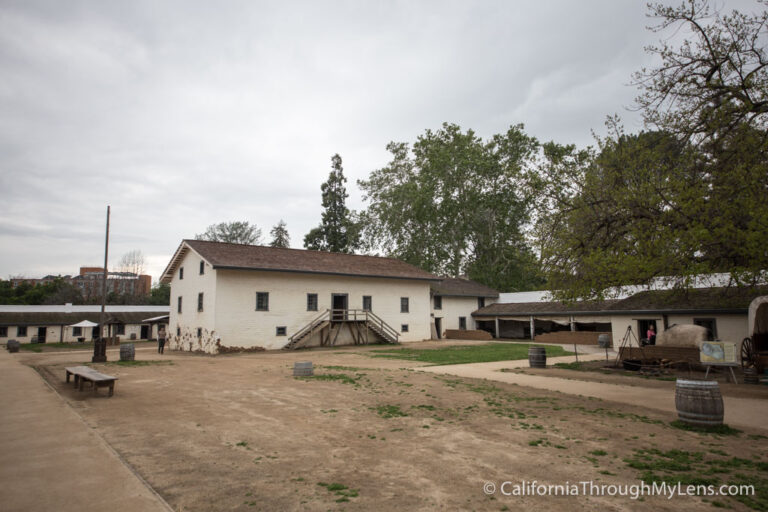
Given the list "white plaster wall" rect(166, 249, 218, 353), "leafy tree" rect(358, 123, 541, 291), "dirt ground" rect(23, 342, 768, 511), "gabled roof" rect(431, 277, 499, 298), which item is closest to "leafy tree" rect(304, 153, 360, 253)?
"leafy tree" rect(358, 123, 541, 291)

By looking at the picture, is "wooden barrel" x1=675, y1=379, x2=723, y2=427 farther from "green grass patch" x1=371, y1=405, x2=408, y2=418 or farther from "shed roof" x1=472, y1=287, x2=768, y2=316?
"shed roof" x1=472, y1=287, x2=768, y2=316


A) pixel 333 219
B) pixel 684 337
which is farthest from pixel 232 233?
pixel 684 337

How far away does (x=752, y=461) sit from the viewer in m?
6.07

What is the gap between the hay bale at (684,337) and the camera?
1697 cm

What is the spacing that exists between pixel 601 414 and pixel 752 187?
21.8 ft

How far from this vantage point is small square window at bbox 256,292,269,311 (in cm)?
2797

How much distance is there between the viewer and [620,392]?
12094 mm

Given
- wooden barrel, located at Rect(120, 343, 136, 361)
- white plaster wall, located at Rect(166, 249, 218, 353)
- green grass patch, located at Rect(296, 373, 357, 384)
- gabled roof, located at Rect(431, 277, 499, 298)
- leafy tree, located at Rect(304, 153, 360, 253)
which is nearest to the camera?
green grass patch, located at Rect(296, 373, 357, 384)

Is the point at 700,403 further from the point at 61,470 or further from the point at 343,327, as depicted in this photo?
the point at 343,327

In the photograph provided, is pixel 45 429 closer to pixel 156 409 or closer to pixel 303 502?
pixel 156 409

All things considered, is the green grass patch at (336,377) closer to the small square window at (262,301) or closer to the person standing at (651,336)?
the small square window at (262,301)

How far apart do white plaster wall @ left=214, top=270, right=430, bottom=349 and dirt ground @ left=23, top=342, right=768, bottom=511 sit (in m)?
14.8

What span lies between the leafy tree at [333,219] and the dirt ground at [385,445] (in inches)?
1789

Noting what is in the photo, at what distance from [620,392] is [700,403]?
4.56m
